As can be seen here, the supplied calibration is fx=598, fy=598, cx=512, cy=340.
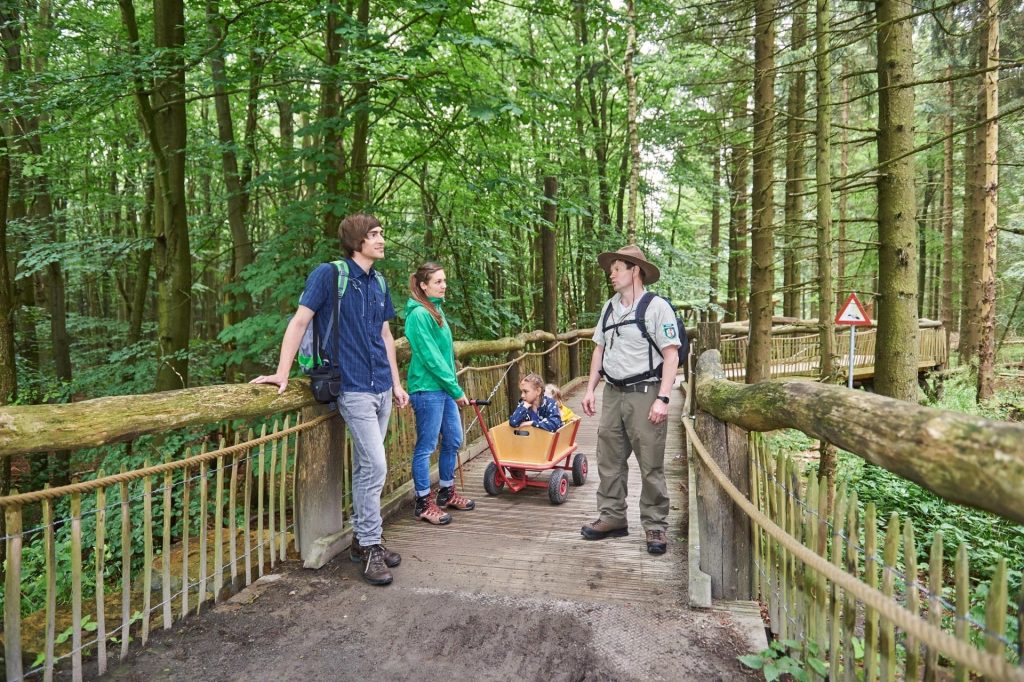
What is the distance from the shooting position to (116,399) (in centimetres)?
273

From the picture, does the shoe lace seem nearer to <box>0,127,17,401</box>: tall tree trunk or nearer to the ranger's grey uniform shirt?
the ranger's grey uniform shirt

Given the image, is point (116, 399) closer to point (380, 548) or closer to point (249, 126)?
point (380, 548)

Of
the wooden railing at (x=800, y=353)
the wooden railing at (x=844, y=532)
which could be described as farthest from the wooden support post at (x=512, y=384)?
the wooden railing at (x=800, y=353)

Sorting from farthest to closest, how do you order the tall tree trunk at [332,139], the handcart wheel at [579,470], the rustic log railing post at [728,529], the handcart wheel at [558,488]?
the tall tree trunk at [332,139], the handcart wheel at [579,470], the handcart wheel at [558,488], the rustic log railing post at [728,529]

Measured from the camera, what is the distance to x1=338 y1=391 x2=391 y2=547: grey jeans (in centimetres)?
357

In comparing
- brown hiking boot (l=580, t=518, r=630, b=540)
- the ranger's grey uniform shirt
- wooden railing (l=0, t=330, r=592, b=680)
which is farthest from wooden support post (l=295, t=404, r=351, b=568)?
the ranger's grey uniform shirt

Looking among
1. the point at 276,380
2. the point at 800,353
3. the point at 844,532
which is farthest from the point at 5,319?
→ the point at 800,353

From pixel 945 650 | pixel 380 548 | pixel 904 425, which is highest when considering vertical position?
pixel 904 425

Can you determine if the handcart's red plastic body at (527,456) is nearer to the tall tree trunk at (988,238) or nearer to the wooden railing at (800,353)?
the wooden railing at (800,353)

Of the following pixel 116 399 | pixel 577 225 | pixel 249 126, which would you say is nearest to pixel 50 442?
pixel 116 399

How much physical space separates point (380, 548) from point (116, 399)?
5.47 feet

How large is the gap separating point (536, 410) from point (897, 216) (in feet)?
12.1

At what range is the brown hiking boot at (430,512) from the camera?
4586 millimetres

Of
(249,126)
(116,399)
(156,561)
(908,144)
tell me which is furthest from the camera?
(249,126)
